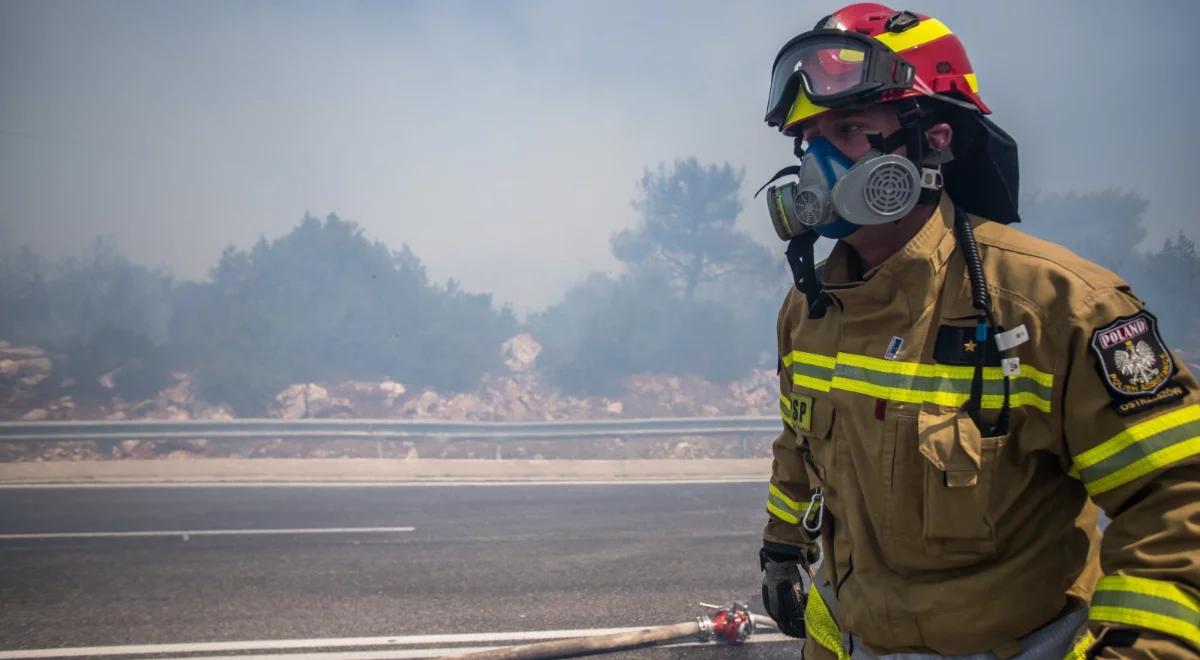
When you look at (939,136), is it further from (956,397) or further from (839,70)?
(956,397)

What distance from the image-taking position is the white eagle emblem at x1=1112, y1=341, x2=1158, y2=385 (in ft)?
4.76

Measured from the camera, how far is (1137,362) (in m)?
1.46

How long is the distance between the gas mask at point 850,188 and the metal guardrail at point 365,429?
457 inches

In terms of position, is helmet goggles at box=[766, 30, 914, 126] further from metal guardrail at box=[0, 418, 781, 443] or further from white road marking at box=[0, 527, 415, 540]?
metal guardrail at box=[0, 418, 781, 443]

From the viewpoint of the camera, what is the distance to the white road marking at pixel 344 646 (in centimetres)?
438

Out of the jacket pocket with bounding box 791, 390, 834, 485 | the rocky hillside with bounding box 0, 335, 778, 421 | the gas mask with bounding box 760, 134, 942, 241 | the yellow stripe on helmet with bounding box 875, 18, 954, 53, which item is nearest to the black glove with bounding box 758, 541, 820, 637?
the jacket pocket with bounding box 791, 390, 834, 485

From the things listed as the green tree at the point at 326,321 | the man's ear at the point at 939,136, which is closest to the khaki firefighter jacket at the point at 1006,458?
the man's ear at the point at 939,136

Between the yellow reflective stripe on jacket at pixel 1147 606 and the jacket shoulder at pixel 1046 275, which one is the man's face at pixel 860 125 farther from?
the yellow reflective stripe on jacket at pixel 1147 606

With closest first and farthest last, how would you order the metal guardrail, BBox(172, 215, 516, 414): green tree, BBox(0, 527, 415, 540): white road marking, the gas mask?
the gas mask → BBox(0, 527, 415, 540): white road marking → the metal guardrail → BBox(172, 215, 516, 414): green tree

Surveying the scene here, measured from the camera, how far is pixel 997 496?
1611mm

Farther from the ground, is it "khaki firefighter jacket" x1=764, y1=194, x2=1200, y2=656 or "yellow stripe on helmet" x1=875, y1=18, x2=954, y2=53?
"yellow stripe on helmet" x1=875, y1=18, x2=954, y2=53

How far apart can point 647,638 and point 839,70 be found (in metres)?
3.16

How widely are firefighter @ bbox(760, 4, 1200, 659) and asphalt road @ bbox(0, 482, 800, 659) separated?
2.69m

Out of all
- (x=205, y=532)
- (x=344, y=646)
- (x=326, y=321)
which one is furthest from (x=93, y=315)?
(x=344, y=646)
